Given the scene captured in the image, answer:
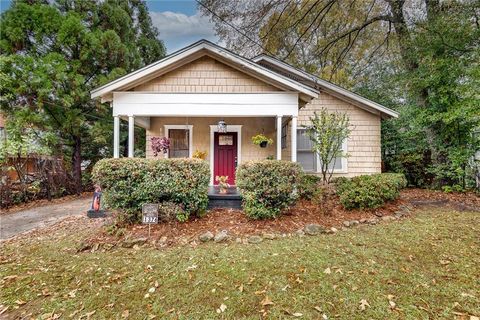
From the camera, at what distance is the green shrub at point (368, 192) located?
6.31 m

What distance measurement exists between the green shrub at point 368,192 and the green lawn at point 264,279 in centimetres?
145

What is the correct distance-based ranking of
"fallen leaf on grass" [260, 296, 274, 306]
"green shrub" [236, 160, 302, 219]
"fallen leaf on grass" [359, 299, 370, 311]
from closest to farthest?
1. "fallen leaf on grass" [359, 299, 370, 311]
2. "fallen leaf on grass" [260, 296, 274, 306]
3. "green shrub" [236, 160, 302, 219]

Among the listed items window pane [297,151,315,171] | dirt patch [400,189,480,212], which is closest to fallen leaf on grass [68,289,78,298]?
window pane [297,151,315,171]

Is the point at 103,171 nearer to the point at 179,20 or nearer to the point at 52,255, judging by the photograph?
the point at 52,255

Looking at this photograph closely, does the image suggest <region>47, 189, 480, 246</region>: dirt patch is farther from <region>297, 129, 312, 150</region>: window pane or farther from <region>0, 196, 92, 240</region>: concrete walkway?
<region>297, 129, 312, 150</region>: window pane

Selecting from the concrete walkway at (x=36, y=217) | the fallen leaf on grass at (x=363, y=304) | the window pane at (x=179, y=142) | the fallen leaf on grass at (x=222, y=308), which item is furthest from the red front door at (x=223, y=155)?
the fallen leaf on grass at (x=363, y=304)

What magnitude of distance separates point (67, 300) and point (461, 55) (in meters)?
11.7

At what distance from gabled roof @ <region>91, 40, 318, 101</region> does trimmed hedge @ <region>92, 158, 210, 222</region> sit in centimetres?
276

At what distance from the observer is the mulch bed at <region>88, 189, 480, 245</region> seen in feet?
17.0

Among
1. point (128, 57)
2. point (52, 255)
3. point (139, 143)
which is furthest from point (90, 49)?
point (52, 255)

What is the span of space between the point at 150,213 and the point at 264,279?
9.58 ft

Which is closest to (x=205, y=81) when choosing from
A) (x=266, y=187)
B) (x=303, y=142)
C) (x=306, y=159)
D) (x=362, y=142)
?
(x=266, y=187)

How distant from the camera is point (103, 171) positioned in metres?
5.45

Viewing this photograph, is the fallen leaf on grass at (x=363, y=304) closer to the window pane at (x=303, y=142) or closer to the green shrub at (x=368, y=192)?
the green shrub at (x=368, y=192)
